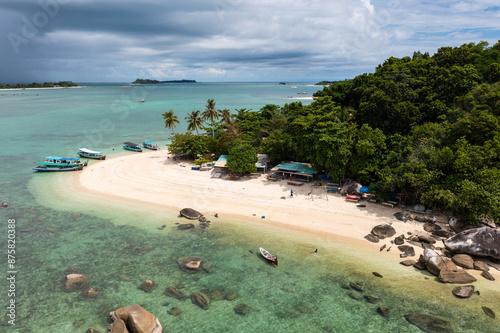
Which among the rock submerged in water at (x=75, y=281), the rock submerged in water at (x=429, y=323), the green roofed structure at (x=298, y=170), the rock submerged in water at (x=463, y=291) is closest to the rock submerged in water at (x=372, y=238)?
the rock submerged in water at (x=463, y=291)

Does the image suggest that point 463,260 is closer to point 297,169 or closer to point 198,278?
point 297,169

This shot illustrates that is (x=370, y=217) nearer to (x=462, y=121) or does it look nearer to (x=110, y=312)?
(x=462, y=121)

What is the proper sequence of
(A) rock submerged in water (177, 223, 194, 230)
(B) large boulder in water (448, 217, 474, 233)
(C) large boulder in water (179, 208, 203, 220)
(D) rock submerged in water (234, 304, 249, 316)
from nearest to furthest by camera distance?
1. (D) rock submerged in water (234, 304, 249, 316)
2. (B) large boulder in water (448, 217, 474, 233)
3. (A) rock submerged in water (177, 223, 194, 230)
4. (C) large boulder in water (179, 208, 203, 220)

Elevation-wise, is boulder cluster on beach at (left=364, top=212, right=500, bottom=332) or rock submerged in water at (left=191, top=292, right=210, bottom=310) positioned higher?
boulder cluster on beach at (left=364, top=212, right=500, bottom=332)

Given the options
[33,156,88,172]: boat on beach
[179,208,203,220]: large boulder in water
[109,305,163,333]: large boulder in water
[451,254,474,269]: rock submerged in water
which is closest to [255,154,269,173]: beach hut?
[179,208,203,220]: large boulder in water

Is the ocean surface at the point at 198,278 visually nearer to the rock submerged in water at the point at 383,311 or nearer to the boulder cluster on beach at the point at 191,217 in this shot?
the rock submerged in water at the point at 383,311

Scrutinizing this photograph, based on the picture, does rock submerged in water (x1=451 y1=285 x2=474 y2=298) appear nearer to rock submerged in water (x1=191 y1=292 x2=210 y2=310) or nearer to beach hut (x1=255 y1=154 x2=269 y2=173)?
rock submerged in water (x1=191 y1=292 x2=210 y2=310)

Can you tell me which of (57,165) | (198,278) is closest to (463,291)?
(198,278)

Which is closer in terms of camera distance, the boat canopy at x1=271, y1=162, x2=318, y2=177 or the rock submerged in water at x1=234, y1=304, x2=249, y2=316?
the rock submerged in water at x1=234, y1=304, x2=249, y2=316
